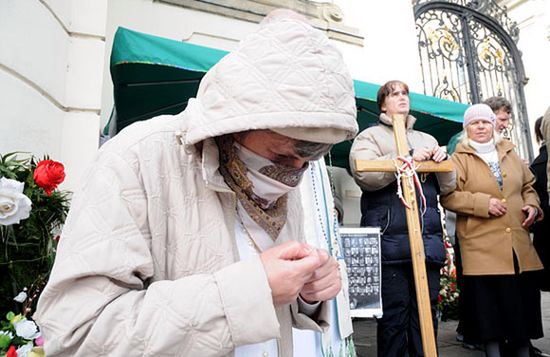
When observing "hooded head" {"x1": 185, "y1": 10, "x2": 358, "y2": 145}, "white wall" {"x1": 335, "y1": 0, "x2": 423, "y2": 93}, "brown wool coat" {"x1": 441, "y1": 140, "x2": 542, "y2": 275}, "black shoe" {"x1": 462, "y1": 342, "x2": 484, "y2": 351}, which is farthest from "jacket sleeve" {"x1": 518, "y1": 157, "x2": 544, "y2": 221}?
"white wall" {"x1": 335, "y1": 0, "x2": 423, "y2": 93}

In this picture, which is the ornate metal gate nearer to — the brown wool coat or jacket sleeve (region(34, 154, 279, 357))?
the brown wool coat

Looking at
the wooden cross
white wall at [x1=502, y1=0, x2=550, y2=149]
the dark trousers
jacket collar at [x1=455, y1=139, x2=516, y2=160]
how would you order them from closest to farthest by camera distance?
the wooden cross, the dark trousers, jacket collar at [x1=455, y1=139, x2=516, y2=160], white wall at [x1=502, y1=0, x2=550, y2=149]

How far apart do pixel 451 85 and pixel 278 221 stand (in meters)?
7.83

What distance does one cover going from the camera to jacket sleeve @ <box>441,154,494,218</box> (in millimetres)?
2880

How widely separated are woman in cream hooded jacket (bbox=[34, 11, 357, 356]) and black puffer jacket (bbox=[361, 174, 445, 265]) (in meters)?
2.04

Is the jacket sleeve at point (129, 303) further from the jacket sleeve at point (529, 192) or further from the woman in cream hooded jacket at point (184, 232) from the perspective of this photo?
the jacket sleeve at point (529, 192)

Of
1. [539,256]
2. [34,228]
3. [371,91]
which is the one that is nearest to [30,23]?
[34,228]

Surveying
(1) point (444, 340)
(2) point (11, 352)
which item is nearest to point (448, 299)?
(1) point (444, 340)

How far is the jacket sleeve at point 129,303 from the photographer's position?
70 centimetres

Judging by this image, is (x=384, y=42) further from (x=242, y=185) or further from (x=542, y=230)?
(x=242, y=185)

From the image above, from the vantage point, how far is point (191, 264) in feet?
2.84

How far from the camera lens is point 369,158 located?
9.33 feet

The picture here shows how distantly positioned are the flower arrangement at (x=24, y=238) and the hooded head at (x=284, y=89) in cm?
154

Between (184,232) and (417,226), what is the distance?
6.45ft
